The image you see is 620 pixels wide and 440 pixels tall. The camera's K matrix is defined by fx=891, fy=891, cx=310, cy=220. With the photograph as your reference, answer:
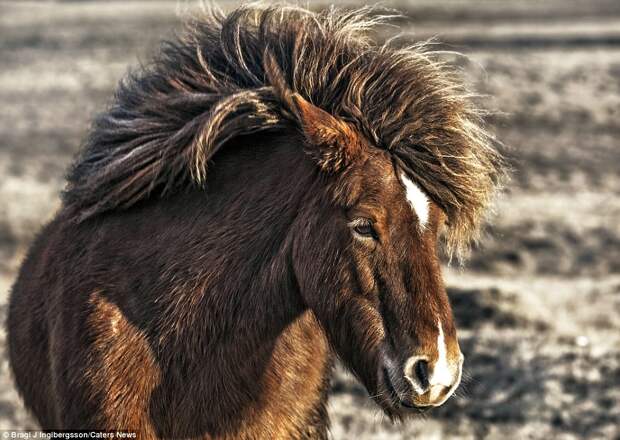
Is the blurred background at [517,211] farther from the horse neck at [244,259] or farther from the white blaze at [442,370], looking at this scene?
the horse neck at [244,259]

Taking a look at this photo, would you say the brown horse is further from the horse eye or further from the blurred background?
the blurred background

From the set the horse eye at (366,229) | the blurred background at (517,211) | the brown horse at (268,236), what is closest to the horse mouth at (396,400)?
the brown horse at (268,236)

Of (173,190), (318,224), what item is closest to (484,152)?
(318,224)

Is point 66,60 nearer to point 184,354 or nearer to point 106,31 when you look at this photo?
point 106,31

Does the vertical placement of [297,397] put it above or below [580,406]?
above

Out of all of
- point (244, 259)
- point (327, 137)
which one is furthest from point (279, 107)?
point (244, 259)

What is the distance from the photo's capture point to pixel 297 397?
3.82 m

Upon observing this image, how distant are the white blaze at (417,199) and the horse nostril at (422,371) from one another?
0.50m

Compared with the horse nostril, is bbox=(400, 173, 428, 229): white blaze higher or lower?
higher

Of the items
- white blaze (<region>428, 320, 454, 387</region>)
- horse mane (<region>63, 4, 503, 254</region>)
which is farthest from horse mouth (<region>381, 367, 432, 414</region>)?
horse mane (<region>63, 4, 503, 254</region>)

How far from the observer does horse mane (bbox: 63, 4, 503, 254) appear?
133 inches

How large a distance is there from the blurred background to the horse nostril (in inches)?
28.7

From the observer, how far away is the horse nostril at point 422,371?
3.05 metres

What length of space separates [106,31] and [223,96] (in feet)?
98.4
